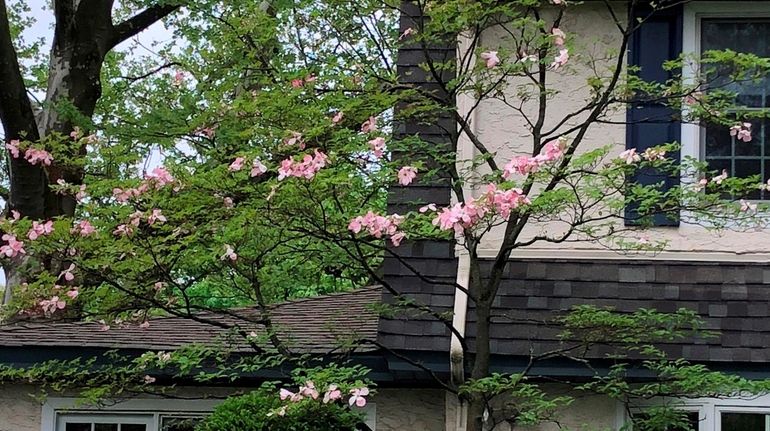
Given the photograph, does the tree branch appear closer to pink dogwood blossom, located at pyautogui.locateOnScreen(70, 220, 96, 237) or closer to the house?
the house

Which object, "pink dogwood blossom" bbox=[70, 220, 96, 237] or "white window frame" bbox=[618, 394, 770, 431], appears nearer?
"pink dogwood blossom" bbox=[70, 220, 96, 237]

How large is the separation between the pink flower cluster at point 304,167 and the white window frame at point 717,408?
273cm

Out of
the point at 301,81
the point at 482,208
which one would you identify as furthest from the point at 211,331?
the point at 482,208

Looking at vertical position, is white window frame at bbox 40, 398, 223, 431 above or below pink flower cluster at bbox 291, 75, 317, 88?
below

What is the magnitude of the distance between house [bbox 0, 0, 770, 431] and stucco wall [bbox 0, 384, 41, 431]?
774mm

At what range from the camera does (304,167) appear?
414cm

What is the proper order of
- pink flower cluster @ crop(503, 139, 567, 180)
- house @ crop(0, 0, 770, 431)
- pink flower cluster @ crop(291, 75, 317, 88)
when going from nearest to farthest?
pink flower cluster @ crop(503, 139, 567, 180) < pink flower cluster @ crop(291, 75, 317, 88) < house @ crop(0, 0, 770, 431)

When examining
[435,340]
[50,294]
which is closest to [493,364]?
[435,340]

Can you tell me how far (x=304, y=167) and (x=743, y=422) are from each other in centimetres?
346

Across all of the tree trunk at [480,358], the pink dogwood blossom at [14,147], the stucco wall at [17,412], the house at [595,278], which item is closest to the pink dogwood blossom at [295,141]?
the house at [595,278]

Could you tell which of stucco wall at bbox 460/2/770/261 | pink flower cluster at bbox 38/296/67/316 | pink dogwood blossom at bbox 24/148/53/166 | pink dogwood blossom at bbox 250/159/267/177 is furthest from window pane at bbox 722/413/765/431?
pink dogwood blossom at bbox 24/148/53/166

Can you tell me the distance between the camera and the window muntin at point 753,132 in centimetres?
582

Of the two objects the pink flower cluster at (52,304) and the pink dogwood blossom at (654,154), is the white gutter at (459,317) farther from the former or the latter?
the pink flower cluster at (52,304)

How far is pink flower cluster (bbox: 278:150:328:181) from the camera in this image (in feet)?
13.6
